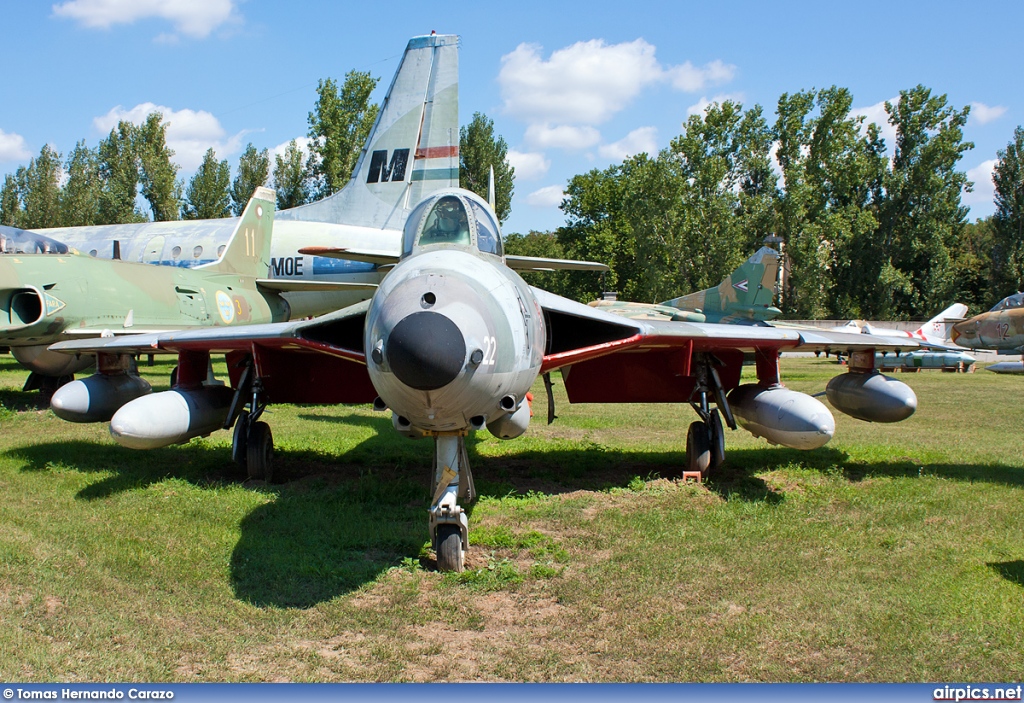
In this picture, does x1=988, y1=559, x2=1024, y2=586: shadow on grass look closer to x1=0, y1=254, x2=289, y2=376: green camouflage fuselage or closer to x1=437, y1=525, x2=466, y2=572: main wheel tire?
x1=437, y1=525, x2=466, y2=572: main wheel tire

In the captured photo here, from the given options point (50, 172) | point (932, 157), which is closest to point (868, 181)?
point (932, 157)

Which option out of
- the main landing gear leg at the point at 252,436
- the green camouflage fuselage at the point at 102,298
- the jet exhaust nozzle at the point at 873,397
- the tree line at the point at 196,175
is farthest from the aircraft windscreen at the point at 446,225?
the tree line at the point at 196,175

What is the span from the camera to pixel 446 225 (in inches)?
238

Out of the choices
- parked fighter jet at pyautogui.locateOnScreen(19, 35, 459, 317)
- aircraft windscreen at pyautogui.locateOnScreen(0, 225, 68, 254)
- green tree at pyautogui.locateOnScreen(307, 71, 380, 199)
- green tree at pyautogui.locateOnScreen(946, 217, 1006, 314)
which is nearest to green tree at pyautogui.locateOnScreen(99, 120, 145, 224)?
green tree at pyautogui.locateOnScreen(307, 71, 380, 199)

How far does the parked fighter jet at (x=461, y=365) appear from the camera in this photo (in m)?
4.27

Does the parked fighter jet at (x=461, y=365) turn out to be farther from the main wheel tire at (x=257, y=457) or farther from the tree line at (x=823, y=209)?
the tree line at (x=823, y=209)

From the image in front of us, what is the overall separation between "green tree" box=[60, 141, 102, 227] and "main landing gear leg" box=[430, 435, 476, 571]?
4353 cm

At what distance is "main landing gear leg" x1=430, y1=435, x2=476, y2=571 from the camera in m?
5.18

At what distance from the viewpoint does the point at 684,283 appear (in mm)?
42312

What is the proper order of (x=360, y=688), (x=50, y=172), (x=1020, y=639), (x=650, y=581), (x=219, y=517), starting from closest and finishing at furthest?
(x=360, y=688) < (x=1020, y=639) < (x=650, y=581) < (x=219, y=517) < (x=50, y=172)

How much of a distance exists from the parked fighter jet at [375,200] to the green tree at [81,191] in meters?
21.3

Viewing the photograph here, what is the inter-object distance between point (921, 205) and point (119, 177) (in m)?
46.9

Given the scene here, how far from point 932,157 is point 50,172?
5339 cm

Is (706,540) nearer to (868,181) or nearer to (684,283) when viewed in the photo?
(684,283)
